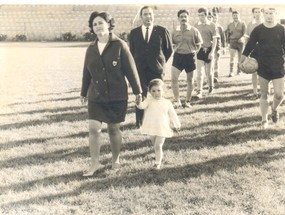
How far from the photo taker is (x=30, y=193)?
5.16 m

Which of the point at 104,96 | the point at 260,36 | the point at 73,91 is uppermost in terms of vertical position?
the point at 260,36

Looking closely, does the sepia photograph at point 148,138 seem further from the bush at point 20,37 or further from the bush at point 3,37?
the bush at point 20,37

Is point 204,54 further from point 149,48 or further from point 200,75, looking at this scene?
point 149,48

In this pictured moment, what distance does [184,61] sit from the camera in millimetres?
9727

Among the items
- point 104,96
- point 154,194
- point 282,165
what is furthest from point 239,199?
point 104,96

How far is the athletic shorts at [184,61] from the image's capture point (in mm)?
9680

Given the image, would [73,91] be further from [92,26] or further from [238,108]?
[92,26]

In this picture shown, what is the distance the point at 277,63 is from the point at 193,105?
10.2ft

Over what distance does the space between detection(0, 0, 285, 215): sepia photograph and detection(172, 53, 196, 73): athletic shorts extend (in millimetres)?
21

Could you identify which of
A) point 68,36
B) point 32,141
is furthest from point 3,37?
point 32,141

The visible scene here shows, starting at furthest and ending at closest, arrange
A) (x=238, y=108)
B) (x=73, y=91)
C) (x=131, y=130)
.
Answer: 1. (x=73, y=91)
2. (x=238, y=108)
3. (x=131, y=130)

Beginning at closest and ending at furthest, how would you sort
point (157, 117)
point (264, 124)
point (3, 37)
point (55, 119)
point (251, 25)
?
point (157, 117)
point (264, 124)
point (55, 119)
point (251, 25)
point (3, 37)

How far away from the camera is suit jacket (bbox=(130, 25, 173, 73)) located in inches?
299

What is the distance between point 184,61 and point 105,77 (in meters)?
4.28
